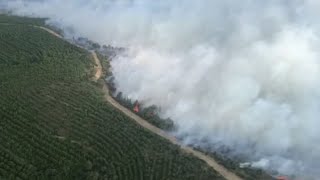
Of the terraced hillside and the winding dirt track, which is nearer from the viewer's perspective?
the terraced hillside

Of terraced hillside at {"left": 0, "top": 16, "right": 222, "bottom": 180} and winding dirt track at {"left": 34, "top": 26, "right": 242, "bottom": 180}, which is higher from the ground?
winding dirt track at {"left": 34, "top": 26, "right": 242, "bottom": 180}

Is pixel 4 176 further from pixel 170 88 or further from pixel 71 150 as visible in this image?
pixel 170 88

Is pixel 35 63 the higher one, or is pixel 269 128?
pixel 269 128

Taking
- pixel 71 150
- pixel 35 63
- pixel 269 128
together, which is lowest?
pixel 71 150

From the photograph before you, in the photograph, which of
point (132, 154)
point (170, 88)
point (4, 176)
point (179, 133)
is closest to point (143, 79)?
point (170, 88)

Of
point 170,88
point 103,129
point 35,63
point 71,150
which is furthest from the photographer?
point 35,63

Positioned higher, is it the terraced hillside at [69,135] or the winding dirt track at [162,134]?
the winding dirt track at [162,134]

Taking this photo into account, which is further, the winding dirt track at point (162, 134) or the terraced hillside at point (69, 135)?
the winding dirt track at point (162, 134)

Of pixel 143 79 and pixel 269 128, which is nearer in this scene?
pixel 269 128
